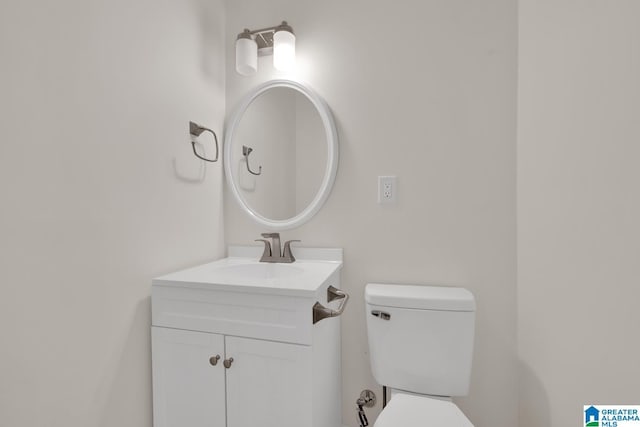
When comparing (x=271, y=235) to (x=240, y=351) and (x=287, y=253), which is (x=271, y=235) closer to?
(x=287, y=253)

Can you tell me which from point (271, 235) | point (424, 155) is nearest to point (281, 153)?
point (271, 235)

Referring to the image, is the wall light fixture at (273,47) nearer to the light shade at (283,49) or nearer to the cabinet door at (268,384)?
the light shade at (283,49)

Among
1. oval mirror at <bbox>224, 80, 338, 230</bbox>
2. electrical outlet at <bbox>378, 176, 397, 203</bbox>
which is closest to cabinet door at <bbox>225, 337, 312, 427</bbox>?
oval mirror at <bbox>224, 80, 338, 230</bbox>

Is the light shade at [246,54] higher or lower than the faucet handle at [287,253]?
higher

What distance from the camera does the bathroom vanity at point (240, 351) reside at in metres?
0.97

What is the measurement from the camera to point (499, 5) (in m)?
1.24

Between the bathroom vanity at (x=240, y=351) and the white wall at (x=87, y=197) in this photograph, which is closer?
the white wall at (x=87, y=197)

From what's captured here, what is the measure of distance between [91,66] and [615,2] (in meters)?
1.39

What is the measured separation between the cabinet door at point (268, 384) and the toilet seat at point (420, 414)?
256mm

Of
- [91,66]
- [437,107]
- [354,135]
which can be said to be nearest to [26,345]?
[91,66]

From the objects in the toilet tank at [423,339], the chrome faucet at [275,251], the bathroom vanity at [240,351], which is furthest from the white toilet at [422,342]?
the chrome faucet at [275,251]
